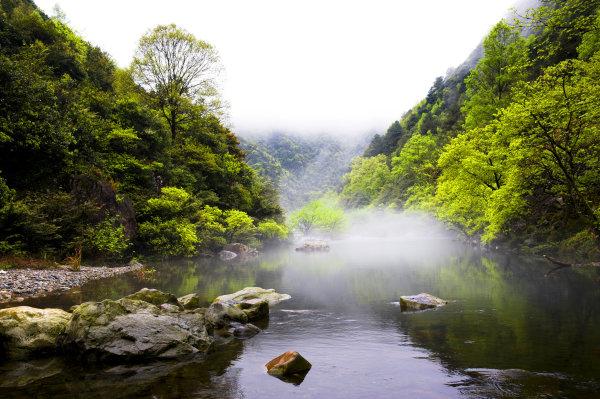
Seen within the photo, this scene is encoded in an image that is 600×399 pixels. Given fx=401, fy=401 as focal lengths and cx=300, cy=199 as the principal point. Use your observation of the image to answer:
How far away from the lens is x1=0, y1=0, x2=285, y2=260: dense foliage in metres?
21.0

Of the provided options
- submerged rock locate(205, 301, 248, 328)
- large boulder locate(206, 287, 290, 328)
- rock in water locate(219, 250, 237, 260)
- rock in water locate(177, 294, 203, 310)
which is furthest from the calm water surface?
rock in water locate(219, 250, 237, 260)

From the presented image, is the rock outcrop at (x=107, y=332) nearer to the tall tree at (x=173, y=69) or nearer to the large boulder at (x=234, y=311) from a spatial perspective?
the large boulder at (x=234, y=311)

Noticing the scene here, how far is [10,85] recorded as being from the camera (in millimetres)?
20734

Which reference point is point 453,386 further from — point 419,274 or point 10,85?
point 10,85

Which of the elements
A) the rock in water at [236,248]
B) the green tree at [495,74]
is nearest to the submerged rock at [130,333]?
the rock in water at [236,248]

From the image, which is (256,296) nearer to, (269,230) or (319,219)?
(269,230)

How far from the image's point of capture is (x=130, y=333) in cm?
934

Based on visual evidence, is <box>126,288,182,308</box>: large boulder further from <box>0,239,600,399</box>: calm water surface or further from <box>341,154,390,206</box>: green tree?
<box>341,154,390,206</box>: green tree

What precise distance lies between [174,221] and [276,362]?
22.0 m

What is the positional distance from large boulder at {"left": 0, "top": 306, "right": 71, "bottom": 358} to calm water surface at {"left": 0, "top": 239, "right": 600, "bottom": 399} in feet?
2.00

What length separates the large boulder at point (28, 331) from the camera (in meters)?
9.25

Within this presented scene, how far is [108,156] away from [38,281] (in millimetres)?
15255

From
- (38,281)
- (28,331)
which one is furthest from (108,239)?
(28,331)

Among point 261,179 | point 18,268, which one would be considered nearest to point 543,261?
point 18,268
